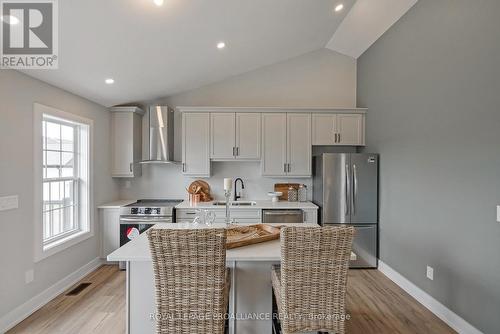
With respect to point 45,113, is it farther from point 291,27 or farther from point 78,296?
point 291,27

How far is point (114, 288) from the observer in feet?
10.8

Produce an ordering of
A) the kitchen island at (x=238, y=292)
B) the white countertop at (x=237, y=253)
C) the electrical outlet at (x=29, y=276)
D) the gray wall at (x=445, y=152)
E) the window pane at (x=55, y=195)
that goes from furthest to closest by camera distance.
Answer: the window pane at (x=55, y=195)
the electrical outlet at (x=29, y=276)
the gray wall at (x=445, y=152)
the kitchen island at (x=238, y=292)
the white countertop at (x=237, y=253)

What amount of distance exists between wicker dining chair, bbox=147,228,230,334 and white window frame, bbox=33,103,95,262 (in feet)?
6.33

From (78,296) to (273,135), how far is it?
3237mm

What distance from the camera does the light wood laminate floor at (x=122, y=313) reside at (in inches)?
98.2

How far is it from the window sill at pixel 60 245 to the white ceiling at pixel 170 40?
179cm

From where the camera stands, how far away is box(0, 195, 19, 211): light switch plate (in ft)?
7.86

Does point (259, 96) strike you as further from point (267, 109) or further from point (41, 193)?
point (41, 193)

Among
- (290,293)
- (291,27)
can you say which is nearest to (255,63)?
(291,27)

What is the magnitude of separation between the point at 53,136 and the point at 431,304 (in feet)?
15.0

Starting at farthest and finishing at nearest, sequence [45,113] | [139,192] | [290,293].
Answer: [139,192]
[45,113]
[290,293]

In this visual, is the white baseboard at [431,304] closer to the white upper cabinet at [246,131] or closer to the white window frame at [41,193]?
the white upper cabinet at [246,131]

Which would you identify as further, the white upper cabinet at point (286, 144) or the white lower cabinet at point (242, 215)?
the white upper cabinet at point (286, 144)

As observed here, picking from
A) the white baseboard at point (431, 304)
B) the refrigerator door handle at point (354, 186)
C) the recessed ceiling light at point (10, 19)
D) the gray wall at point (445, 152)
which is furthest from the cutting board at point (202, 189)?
the recessed ceiling light at point (10, 19)
